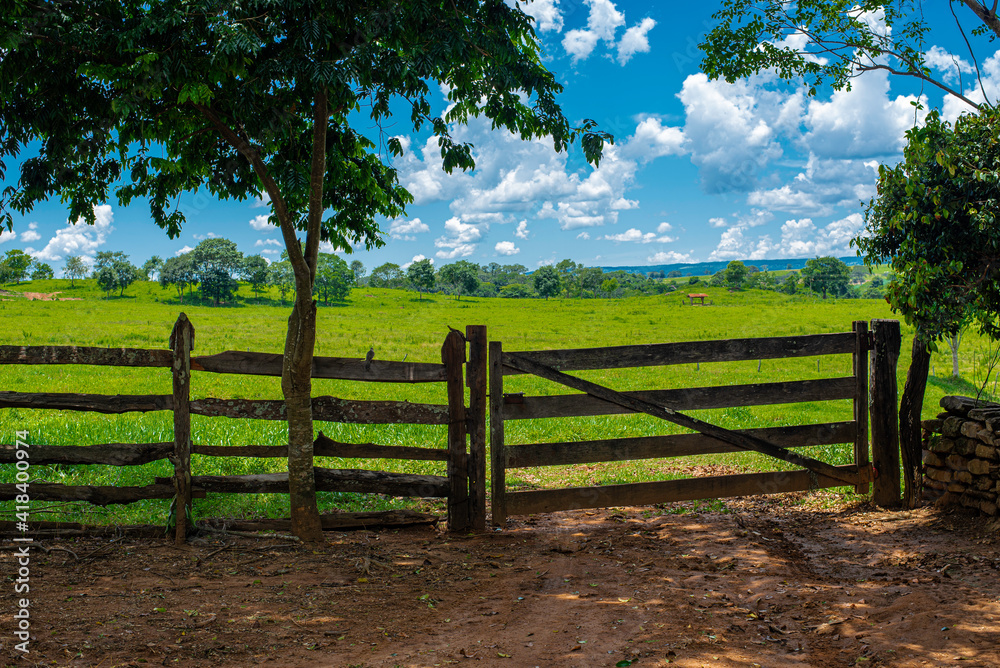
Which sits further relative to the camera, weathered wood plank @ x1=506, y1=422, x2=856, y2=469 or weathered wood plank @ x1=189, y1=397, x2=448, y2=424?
weathered wood plank @ x1=506, y1=422, x2=856, y2=469

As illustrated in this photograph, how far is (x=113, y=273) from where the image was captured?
99.9 m

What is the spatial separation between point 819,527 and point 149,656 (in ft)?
21.9

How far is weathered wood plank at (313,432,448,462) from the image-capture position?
6.76m

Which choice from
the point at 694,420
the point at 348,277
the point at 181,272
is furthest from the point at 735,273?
the point at 694,420

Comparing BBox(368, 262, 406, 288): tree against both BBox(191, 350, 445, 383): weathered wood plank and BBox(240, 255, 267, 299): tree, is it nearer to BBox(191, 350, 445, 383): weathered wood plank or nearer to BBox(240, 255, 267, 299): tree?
BBox(240, 255, 267, 299): tree

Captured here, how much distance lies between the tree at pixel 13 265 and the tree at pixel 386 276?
6783cm

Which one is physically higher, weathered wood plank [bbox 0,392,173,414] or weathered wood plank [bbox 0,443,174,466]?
weathered wood plank [bbox 0,392,173,414]

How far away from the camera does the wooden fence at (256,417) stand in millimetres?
6410

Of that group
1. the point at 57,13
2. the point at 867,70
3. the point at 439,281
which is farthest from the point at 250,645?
the point at 439,281

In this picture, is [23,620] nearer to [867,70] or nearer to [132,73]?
[132,73]

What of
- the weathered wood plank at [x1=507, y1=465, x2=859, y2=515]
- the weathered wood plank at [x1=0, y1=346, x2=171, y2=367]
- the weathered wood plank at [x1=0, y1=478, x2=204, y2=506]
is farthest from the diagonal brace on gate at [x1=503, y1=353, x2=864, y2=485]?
the weathered wood plank at [x1=0, y1=478, x2=204, y2=506]

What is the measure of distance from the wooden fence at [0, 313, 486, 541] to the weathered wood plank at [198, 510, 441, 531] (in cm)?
29

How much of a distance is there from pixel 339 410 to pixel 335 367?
47 centimetres

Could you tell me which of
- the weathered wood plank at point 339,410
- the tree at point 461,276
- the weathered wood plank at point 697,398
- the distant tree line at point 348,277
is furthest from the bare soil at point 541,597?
the tree at point 461,276
